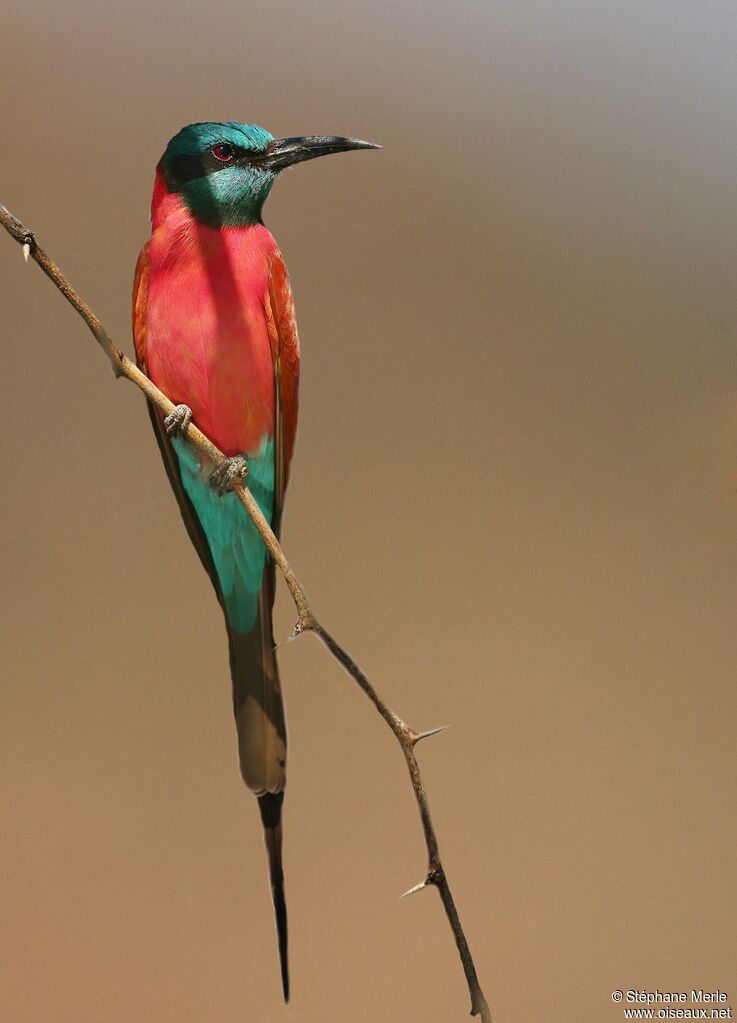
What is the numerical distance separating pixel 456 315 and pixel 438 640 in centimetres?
49

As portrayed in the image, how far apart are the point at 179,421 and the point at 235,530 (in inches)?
7.0

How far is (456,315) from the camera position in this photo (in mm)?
1476

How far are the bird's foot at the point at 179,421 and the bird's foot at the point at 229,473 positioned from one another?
0.07 metres

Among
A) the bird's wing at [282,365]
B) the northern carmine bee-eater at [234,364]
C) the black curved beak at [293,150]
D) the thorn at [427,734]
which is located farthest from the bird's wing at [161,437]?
the thorn at [427,734]

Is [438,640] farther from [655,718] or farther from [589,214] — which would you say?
[589,214]

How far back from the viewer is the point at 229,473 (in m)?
A: 1.32

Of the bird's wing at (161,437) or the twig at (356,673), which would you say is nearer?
the twig at (356,673)

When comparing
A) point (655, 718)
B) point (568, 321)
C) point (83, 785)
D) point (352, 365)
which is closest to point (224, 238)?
point (352, 365)

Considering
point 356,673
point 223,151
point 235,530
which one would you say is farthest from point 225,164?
point 356,673

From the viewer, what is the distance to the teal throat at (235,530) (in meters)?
1.33

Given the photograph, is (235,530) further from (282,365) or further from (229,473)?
(282,365)

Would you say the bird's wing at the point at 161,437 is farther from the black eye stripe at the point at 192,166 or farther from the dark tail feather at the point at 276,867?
the dark tail feather at the point at 276,867

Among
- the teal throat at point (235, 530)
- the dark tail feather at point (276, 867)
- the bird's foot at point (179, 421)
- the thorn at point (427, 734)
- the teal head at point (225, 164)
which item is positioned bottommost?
the dark tail feather at point (276, 867)

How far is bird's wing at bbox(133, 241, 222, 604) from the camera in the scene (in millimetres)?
1327
